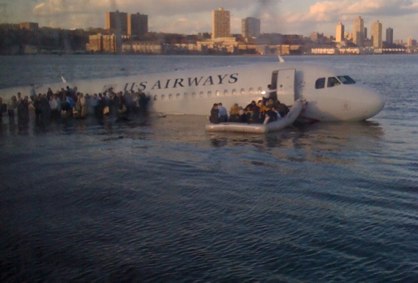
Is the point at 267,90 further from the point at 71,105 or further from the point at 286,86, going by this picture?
the point at 71,105

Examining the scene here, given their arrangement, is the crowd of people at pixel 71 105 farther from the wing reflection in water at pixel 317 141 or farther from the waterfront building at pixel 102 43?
the wing reflection in water at pixel 317 141

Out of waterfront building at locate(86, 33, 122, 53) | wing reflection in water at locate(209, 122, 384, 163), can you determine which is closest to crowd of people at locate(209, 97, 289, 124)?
wing reflection in water at locate(209, 122, 384, 163)

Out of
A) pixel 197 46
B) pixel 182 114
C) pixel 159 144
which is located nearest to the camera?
pixel 159 144

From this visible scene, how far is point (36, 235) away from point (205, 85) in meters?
18.4

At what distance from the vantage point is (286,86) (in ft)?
82.9

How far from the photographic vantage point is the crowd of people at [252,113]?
23.0m

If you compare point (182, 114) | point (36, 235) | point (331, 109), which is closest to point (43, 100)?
point (182, 114)

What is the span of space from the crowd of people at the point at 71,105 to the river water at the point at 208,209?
20.6 feet

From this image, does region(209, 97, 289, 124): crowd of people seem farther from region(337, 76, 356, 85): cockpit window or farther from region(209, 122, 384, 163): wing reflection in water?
region(337, 76, 356, 85): cockpit window

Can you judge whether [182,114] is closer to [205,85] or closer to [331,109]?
[205,85]

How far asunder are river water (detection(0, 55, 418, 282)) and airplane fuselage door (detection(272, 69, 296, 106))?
4671mm

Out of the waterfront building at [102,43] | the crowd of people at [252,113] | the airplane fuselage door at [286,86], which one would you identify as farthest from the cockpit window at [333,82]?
the waterfront building at [102,43]

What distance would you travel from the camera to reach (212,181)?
1389cm

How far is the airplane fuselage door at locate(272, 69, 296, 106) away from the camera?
2523 cm
